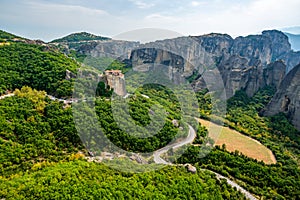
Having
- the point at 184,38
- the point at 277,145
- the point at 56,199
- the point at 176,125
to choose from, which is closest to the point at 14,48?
the point at 176,125

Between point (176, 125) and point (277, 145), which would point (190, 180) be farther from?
point (277, 145)

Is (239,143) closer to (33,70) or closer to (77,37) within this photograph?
(33,70)

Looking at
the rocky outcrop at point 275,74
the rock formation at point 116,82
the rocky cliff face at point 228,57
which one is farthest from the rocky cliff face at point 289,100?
the rock formation at point 116,82

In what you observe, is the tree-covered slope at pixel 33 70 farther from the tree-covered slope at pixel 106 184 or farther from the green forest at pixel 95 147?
the tree-covered slope at pixel 106 184

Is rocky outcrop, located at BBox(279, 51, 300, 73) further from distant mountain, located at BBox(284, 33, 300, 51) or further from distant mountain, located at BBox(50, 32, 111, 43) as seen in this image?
distant mountain, located at BBox(50, 32, 111, 43)

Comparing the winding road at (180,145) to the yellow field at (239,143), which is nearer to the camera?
the winding road at (180,145)

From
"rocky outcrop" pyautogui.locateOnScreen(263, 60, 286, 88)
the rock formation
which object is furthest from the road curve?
"rocky outcrop" pyautogui.locateOnScreen(263, 60, 286, 88)

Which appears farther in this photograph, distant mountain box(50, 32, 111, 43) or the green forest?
distant mountain box(50, 32, 111, 43)
